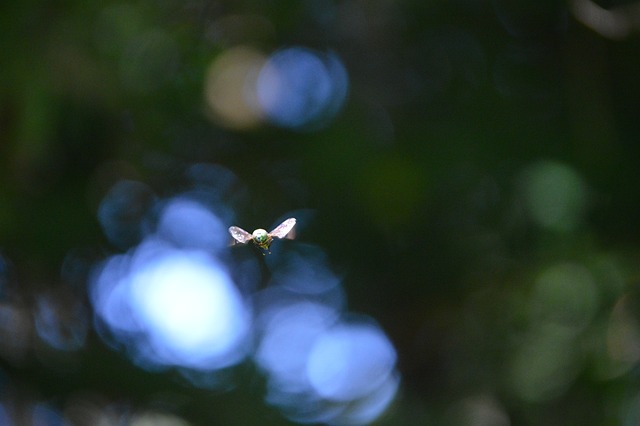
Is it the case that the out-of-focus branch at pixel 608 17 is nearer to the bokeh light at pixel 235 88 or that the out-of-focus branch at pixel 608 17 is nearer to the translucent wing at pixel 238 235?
the bokeh light at pixel 235 88

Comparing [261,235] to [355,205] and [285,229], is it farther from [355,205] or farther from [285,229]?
[355,205]

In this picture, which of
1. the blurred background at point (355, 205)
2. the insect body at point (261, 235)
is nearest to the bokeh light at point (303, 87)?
the blurred background at point (355, 205)

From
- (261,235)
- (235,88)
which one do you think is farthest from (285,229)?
(235,88)

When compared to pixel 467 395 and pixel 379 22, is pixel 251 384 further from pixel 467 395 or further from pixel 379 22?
pixel 379 22

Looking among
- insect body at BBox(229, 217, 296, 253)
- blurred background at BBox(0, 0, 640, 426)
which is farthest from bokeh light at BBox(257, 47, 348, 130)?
insect body at BBox(229, 217, 296, 253)

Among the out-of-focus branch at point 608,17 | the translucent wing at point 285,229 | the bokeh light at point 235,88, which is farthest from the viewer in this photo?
the bokeh light at point 235,88

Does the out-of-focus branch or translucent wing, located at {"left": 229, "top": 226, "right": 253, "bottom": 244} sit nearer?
translucent wing, located at {"left": 229, "top": 226, "right": 253, "bottom": 244}

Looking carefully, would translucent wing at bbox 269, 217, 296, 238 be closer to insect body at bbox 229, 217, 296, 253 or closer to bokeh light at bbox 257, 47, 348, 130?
insect body at bbox 229, 217, 296, 253
